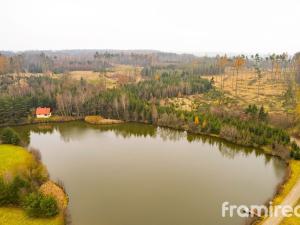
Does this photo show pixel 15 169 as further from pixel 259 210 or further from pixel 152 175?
pixel 259 210

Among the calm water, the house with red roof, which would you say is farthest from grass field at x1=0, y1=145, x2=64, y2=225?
the house with red roof

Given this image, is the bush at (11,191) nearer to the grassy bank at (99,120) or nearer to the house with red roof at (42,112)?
the grassy bank at (99,120)

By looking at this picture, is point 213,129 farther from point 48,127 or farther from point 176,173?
point 48,127

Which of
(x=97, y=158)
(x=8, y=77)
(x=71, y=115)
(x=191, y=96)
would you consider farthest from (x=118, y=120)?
(x=8, y=77)

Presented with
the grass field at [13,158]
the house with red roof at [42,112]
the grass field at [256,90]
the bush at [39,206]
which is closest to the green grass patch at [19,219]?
the bush at [39,206]

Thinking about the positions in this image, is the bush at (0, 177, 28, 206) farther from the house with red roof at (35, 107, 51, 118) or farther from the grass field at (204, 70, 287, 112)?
the grass field at (204, 70, 287, 112)

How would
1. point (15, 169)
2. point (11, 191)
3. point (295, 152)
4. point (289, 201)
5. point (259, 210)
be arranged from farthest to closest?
1. point (295, 152)
2. point (15, 169)
3. point (289, 201)
4. point (259, 210)
5. point (11, 191)

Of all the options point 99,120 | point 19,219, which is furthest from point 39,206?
point 99,120
